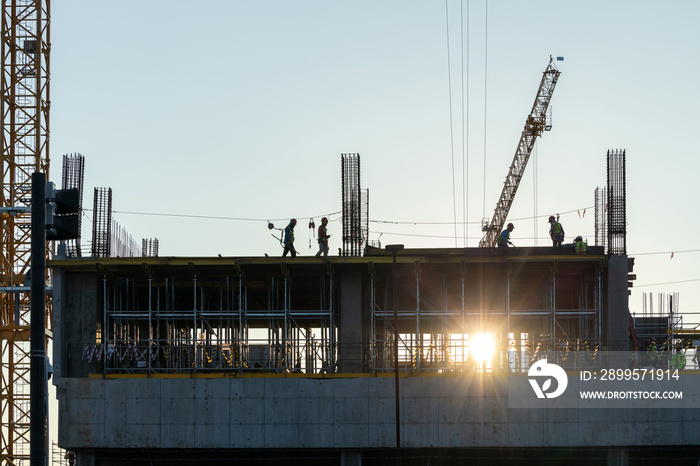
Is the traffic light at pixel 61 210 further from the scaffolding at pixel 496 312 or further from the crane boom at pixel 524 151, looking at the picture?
the crane boom at pixel 524 151

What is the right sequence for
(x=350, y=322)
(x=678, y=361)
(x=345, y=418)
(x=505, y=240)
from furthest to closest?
(x=505, y=240)
(x=350, y=322)
(x=678, y=361)
(x=345, y=418)

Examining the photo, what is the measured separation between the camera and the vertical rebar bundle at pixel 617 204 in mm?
48938

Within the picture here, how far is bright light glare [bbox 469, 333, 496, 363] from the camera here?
4753cm

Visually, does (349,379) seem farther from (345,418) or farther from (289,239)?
(289,239)

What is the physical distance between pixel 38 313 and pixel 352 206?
31740mm

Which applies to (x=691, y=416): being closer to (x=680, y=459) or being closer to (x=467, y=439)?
(x=680, y=459)

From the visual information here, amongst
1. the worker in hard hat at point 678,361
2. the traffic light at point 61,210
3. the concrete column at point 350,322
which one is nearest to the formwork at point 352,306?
the concrete column at point 350,322

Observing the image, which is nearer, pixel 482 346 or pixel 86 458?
pixel 86 458

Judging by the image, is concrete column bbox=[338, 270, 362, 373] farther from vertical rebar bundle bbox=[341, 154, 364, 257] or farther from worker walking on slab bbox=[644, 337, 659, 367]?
worker walking on slab bbox=[644, 337, 659, 367]

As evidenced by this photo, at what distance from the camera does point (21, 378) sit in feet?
238

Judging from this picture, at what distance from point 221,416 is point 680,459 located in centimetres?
1783

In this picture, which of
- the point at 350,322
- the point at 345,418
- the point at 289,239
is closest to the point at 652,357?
the point at 350,322

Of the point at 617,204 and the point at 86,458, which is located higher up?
the point at 617,204

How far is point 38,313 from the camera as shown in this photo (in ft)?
62.6
